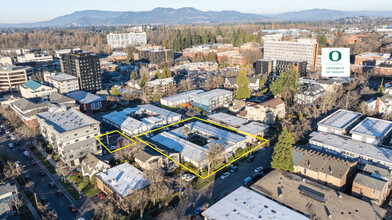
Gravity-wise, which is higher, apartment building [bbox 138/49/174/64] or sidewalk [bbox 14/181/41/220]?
apartment building [bbox 138/49/174/64]

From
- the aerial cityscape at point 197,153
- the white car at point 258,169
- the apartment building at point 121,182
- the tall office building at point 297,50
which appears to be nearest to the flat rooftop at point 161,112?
the aerial cityscape at point 197,153

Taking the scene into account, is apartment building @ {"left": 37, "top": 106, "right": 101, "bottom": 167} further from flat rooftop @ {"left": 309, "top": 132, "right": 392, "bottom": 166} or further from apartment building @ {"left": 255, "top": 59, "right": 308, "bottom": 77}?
apartment building @ {"left": 255, "top": 59, "right": 308, "bottom": 77}

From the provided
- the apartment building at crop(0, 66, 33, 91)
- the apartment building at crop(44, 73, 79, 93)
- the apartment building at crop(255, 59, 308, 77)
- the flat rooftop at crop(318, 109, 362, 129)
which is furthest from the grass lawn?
the apartment building at crop(255, 59, 308, 77)

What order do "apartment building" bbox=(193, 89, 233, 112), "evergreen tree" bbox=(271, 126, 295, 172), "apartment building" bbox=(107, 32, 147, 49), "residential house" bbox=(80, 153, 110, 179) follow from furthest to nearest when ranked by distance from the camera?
"apartment building" bbox=(107, 32, 147, 49)
"apartment building" bbox=(193, 89, 233, 112)
"residential house" bbox=(80, 153, 110, 179)
"evergreen tree" bbox=(271, 126, 295, 172)

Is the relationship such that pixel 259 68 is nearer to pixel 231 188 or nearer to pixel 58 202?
pixel 231 188

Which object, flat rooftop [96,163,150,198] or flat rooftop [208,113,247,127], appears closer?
flat rooftop [96,163,150,198]

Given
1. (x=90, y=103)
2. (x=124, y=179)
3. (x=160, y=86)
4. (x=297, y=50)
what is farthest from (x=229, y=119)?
(x=297, y=50)

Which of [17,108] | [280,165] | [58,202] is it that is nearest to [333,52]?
[280,165]
